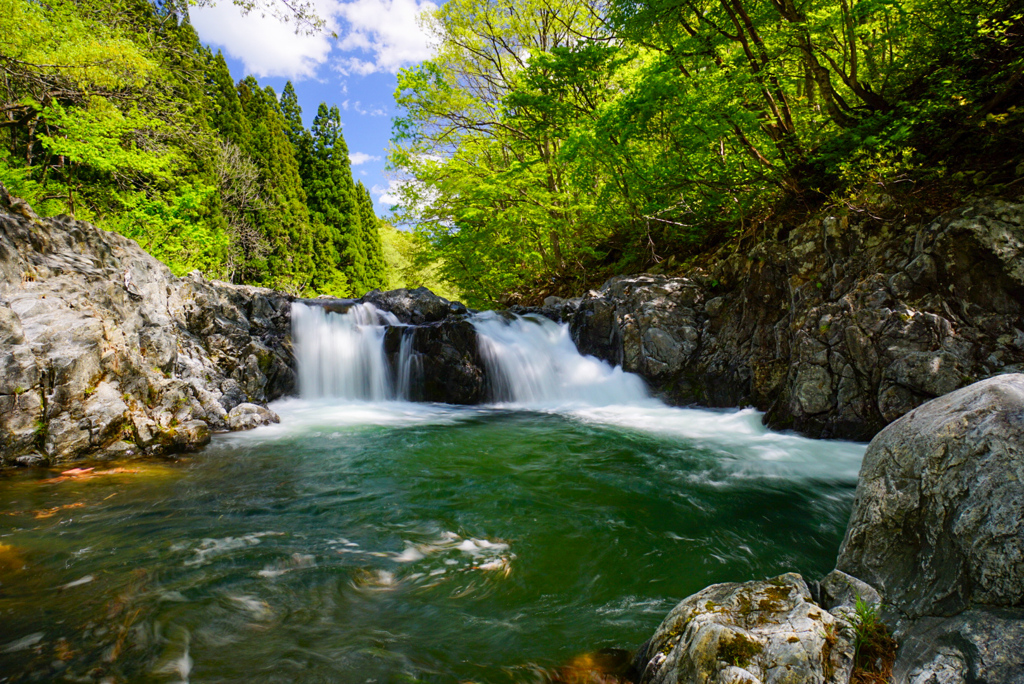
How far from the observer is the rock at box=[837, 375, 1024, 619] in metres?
1.91

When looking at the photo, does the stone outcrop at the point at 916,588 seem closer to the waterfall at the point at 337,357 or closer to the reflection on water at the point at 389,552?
the reflection on water at the point at 389,552

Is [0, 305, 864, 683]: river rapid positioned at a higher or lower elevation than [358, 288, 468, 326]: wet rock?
lower

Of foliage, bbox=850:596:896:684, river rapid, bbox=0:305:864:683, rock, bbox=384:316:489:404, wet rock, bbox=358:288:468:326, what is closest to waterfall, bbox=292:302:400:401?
rock, bbox=384:316:489:404

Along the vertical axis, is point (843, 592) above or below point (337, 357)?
below

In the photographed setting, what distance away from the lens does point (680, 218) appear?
40.0 ft

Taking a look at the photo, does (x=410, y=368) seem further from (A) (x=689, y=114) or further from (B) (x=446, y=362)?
(A) (x=689, y=114)

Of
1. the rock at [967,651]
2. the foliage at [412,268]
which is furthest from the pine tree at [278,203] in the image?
the rock at [967,651]

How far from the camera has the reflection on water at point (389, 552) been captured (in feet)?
8.41

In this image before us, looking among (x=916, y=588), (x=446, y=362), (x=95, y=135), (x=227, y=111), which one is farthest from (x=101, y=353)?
(x=227, y=111)

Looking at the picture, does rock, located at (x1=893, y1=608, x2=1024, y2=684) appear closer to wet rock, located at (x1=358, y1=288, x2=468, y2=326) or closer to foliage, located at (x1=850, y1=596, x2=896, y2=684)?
foliage, located at (x1=850, y1=596, x2=896, y2=684)

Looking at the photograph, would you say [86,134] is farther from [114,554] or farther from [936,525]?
[936,525]

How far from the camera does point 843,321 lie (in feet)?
22.8

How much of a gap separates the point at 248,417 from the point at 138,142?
10.9 metres

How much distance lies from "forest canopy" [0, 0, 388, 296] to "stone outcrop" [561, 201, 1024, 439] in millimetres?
8476
